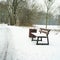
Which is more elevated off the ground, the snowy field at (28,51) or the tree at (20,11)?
the tree at (20,11)

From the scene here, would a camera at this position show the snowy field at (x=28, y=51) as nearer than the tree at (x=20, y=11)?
Yes

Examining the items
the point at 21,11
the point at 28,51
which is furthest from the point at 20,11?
the point at 28,51

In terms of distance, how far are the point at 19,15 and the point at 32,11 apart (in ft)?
12.5

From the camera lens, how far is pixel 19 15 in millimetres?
51688

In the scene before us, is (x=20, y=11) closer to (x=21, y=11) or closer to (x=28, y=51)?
(x=21, y=11)

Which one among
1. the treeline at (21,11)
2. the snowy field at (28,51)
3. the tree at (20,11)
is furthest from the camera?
the tree at (20,11)

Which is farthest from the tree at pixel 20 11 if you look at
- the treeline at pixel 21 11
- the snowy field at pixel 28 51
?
the snowy field at pixel 28 51

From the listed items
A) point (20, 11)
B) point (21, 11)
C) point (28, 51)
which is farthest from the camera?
point (20, 11)

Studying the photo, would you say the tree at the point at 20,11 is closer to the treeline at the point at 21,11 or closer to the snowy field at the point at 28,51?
the treeline at the point at 21,11

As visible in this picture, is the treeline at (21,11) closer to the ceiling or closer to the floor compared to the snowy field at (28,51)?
closer to the ceiling

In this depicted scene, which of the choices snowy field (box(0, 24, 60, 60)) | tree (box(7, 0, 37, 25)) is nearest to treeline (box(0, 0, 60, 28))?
tree (box(7, 0, 37, 25))

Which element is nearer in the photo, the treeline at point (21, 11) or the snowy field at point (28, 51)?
the snowy field at point (28, 51)

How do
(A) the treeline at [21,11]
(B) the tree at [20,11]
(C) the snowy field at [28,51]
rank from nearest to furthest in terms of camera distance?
(C) the snowy field at [28,51], (A) the treeline at [21,11], (B) the tree at [20,11]

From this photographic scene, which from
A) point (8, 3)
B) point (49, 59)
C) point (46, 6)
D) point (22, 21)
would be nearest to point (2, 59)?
point (49, 59)
